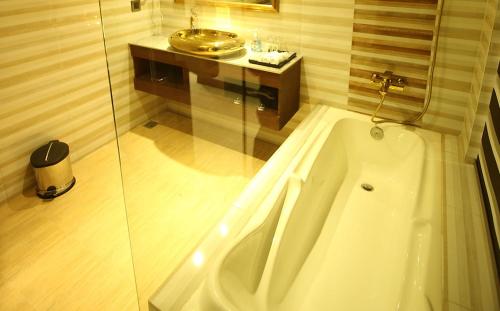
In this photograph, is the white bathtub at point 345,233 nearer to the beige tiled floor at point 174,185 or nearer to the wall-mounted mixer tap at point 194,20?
the beige tiled floor at point 174,185

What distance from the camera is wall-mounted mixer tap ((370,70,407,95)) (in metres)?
2.16

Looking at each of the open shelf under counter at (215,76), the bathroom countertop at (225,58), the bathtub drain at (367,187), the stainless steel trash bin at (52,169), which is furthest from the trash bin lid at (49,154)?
the bathtub drain at (367,187)

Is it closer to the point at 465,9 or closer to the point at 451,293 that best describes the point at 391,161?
the point at 465,9

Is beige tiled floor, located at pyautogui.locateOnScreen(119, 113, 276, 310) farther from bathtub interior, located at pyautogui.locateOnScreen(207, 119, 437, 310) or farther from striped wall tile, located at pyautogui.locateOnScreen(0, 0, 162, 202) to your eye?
bathtub interior, located at pyautogui.locateOnScreen(207, 119, 437, 310)

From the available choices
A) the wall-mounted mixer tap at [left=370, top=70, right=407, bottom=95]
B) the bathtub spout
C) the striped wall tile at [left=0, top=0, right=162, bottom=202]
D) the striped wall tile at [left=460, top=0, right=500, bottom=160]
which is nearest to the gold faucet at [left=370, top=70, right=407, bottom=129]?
the wall-mounted mixer tap at [left=370, top=70, right=407, bottom=95]

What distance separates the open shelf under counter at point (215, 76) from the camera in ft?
7.89

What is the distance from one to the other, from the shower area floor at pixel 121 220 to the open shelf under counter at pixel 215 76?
0.34 m

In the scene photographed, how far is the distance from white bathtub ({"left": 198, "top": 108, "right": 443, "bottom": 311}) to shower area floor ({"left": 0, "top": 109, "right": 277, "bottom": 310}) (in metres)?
0.46

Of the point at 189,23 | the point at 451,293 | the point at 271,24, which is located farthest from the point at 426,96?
the point at 189,23

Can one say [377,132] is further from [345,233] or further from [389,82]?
[345,233]

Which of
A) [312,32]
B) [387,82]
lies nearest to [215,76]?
[312,32]

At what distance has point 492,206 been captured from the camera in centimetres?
144

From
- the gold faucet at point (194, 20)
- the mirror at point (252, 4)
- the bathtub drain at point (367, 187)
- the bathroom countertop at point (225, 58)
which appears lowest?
the bathtub drain at point (367, 187)

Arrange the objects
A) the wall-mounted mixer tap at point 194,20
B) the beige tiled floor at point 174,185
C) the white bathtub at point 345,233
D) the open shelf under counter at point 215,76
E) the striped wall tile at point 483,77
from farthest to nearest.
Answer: the wall-mounted mixer tap at point 194,20 → the open shelf under counter at point 215,76 → the beige tiled floor at point 174,185 → the striped wall tile at point 483,77 → the white bathtub at point 345,233
